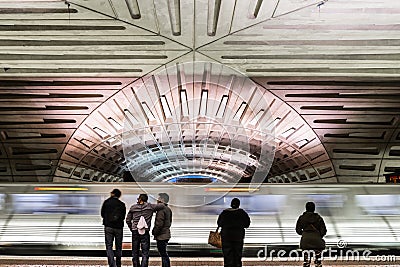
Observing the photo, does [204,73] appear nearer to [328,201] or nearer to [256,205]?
[256,205]

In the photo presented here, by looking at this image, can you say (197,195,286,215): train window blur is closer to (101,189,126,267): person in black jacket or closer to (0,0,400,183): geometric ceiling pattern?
(0,0,400,183): geometric ceiling pattern

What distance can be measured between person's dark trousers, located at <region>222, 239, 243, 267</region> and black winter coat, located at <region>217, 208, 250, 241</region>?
94 mm

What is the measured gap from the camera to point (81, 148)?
20312 mm

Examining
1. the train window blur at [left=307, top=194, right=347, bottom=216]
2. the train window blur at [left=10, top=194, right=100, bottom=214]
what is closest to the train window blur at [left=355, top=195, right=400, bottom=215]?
the train window blur at [left=307, top=194, right=347, bottom=216]

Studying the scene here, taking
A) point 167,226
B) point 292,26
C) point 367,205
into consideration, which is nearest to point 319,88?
point 367,205

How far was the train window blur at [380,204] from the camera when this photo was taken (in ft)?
39.1

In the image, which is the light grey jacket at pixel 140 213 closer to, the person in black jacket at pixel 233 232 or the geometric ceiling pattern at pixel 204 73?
the person in black jacket at pixel 233 232

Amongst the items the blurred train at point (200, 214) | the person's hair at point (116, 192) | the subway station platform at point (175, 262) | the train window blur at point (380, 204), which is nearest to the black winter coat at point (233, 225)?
the person's hair at point (116, 192)

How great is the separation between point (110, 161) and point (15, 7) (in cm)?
1418

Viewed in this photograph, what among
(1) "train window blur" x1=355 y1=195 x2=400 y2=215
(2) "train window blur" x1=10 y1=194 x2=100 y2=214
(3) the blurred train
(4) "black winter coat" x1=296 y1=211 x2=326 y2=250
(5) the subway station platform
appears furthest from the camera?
(1) "train window blur" x1=355 y1=195 x2=400 y2=215

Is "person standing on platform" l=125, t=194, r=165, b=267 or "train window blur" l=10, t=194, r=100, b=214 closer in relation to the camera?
"person standing on platform" l=125, t=194, r=165, b=267

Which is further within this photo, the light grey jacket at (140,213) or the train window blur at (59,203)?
the train window blur at (59,203)

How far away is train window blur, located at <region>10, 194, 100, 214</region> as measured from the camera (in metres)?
11.8

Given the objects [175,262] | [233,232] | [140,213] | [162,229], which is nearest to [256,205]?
[175,262]
